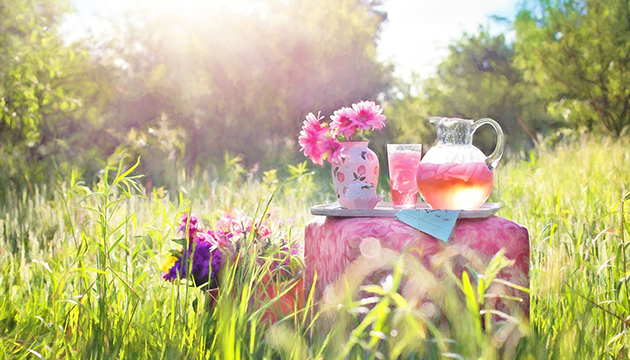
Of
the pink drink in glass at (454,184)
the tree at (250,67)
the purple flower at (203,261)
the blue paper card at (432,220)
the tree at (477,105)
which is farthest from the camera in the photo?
the tree at (477,105)

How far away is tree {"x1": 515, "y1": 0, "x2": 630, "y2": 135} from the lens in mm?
10547

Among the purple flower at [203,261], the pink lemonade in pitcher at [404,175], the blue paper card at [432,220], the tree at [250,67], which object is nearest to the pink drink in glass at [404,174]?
the pink lemonade in pitcher at [404,175]

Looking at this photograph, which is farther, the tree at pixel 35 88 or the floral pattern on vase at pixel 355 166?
the tree at pixel 35 88

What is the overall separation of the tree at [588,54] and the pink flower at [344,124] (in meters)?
9.98

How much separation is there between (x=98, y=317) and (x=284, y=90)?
9431 mm

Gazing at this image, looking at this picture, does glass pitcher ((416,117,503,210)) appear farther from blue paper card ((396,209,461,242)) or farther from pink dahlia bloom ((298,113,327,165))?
pink dahlia bloom ((298,113,327,165))

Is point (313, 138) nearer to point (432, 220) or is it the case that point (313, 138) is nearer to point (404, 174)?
point (404, 174)

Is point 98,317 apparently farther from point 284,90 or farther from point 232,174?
point 284,90

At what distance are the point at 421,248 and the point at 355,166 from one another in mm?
497

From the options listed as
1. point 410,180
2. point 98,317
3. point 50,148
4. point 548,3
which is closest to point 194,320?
point 98,317

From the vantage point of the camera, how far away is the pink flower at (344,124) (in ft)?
7.34

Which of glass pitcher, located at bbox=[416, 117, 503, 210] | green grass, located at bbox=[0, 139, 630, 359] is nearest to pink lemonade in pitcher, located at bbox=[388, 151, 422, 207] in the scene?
glass pitcher, located at bbox=[416, 117, 503, 210]

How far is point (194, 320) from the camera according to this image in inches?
79.2

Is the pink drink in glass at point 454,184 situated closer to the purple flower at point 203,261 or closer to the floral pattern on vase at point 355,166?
the floral pattern on vase at point 355,166
